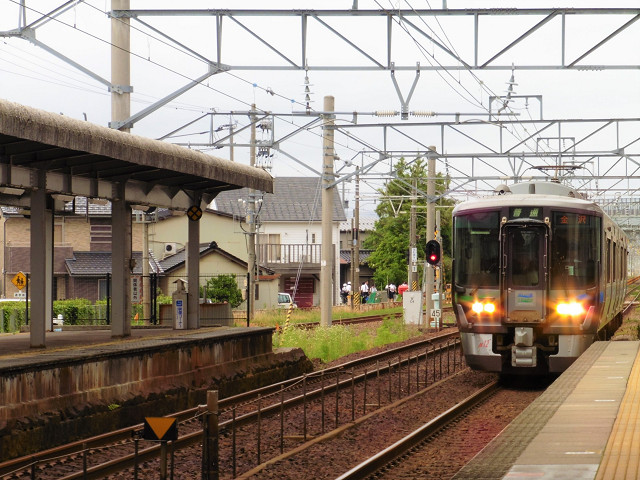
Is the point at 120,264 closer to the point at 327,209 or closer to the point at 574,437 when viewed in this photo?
the point at 574,437

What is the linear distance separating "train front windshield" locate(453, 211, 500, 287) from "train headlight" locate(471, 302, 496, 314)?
0.30 m

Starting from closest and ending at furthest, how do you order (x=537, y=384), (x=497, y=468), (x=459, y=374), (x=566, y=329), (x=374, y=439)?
(x=497, y=468) < (x=374, y=439) < (x=566, y=329) < (x=537, y=384) < (x=459, y=374)

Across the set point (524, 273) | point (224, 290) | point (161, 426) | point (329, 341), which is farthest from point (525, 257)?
point (224, 290)

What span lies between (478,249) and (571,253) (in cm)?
145

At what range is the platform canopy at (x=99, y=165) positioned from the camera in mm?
12188

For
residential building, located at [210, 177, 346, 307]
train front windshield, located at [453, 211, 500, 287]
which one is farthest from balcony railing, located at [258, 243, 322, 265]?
train front windshield, located at [453, 211, 500, 287]

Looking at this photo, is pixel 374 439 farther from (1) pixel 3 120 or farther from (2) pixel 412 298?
(2) pixel 412 298

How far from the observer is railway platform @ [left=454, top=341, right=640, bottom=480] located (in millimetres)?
6938

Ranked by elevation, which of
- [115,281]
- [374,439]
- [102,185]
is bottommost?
[374,439]

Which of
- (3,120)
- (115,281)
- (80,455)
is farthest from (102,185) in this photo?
(80,455)

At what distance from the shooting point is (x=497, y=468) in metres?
7.30

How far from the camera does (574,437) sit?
26.9 feet

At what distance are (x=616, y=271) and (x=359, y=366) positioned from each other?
5698 millimetres

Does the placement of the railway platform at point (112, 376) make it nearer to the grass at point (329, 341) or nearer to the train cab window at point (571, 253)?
the grass at point (329, 341)
